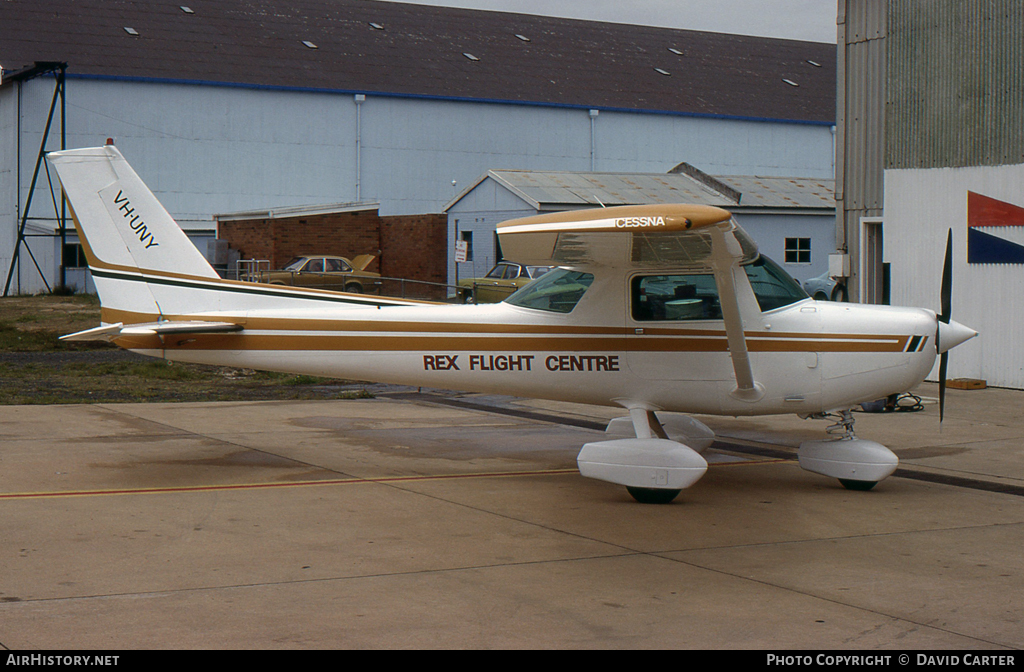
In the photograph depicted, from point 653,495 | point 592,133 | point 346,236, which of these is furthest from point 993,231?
point 592,133

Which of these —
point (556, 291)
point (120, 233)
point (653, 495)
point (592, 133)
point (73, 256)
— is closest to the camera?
point (653, 495)

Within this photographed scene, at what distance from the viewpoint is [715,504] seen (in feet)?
26.0

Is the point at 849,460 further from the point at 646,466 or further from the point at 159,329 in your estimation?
the point at 159,329

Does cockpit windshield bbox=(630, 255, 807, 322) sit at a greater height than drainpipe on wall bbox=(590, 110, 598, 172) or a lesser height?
lesser

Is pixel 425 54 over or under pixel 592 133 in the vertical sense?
over

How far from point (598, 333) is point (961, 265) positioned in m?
8.97

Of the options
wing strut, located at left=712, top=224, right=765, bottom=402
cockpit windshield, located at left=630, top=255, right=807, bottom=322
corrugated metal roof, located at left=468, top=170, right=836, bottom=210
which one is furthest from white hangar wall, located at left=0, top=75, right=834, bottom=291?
wing strut, located at left=712, top=224, right=765, bottom=402

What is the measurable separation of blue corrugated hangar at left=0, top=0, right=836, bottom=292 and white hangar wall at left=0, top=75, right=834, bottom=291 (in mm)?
58

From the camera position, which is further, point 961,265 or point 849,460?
point 961,265

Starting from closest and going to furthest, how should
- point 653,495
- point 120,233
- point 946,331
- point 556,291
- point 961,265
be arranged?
1. point 653,495
2. point 946,331
3. point 556,291
4. point 120,233
5. point 961,265

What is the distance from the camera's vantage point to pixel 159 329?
8367mm

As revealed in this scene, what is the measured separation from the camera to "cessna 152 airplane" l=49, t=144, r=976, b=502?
793 centimetres

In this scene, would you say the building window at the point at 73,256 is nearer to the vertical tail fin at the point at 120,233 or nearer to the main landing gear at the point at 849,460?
the vertical tail fin at the point at 120,233

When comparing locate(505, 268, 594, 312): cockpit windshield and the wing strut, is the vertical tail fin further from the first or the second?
the wing strut
